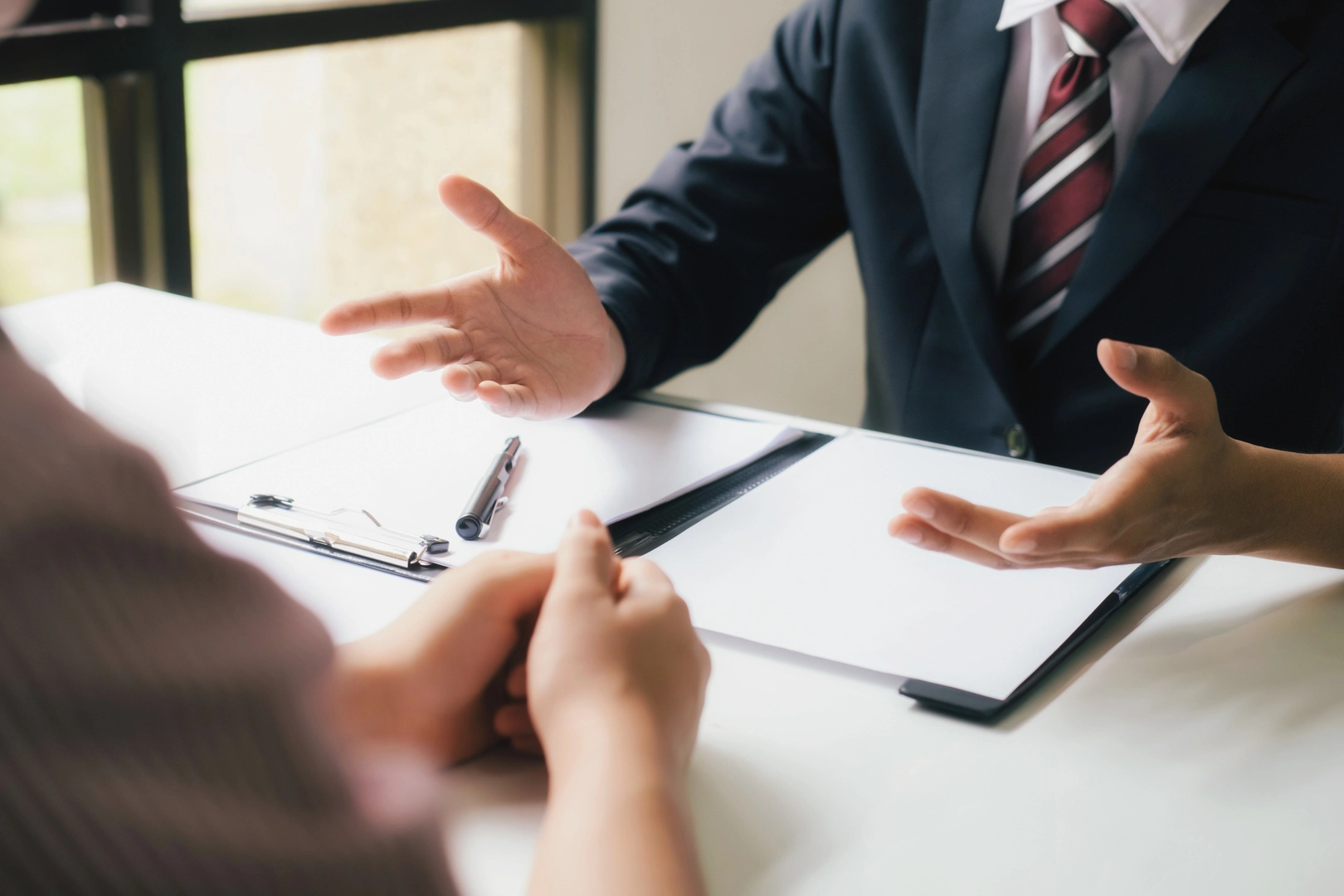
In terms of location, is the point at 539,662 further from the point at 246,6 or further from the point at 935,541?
the point at 246,6

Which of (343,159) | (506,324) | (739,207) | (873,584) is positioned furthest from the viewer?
(343,159)

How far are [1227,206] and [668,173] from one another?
0.57 meters

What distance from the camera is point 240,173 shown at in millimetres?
2150

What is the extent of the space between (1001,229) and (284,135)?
157 cm

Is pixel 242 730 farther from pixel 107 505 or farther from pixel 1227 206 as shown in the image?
pixel 1227 206

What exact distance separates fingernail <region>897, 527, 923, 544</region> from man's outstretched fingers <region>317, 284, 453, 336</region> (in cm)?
44

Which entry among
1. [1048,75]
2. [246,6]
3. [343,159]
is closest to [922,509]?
[1048,75]

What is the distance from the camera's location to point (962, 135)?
1.14 metres

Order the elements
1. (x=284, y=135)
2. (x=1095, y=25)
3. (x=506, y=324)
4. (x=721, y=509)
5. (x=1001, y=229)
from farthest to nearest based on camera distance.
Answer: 1. (x=284, y=135)
2. (x=1001, y=229)
3. (x=1095, y=25)
4. (x=506, y=324)
5. (x=721, y=509)

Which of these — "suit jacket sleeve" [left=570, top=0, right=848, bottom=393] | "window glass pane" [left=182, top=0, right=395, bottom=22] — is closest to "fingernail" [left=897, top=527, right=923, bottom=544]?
"suit jacket sleeve" [left=570, top=0, right=848, bottom=393]

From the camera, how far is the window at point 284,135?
1618mm

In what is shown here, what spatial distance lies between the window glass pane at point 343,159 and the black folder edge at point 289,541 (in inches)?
48.8

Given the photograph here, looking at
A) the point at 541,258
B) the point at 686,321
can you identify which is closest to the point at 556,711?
the point at 541,258

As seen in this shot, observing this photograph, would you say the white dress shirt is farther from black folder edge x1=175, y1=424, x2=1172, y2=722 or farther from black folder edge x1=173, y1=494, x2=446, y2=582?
black folder edge x1=173, y1=494, x2=446, y2=582
